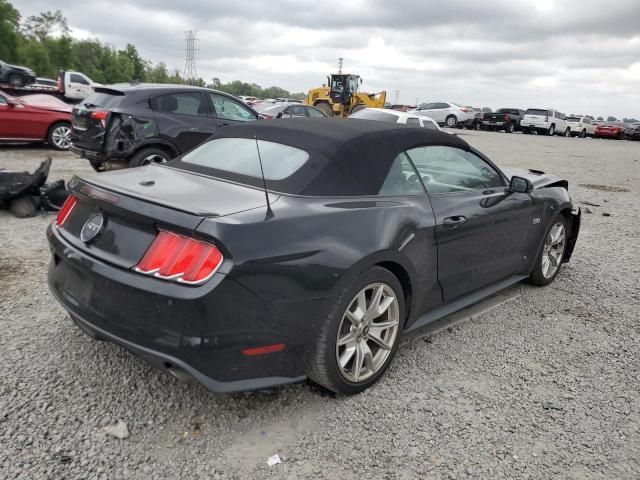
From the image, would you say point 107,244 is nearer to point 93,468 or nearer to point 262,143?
point 93,468

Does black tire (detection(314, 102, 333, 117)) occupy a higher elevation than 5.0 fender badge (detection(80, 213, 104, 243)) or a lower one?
lower

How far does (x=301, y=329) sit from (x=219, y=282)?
1.66 ft

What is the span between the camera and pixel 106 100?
25.0ft

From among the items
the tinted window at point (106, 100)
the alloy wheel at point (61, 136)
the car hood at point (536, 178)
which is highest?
the tinted window at point (106, 100)

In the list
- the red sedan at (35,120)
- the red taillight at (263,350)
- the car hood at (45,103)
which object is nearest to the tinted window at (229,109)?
the red sedan at (35,120)

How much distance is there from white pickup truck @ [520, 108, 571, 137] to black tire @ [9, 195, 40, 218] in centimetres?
3280

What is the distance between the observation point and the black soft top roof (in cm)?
281

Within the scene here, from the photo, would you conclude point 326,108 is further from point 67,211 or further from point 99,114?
point 67,211

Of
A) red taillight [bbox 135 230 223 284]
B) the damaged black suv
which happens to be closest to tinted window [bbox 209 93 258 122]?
the damaged black suv

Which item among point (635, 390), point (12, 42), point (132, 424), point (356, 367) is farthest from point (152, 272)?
point (12, 42)

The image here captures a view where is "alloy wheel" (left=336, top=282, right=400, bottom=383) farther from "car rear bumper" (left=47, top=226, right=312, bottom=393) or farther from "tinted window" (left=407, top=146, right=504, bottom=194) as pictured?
"tinted window" (left=407, top=146, right=504, bottom=194)

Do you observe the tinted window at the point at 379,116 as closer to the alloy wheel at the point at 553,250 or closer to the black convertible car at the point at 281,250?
the alloy wheel at the point at 553,250

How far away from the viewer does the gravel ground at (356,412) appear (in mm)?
2309

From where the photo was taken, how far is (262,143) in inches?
130
